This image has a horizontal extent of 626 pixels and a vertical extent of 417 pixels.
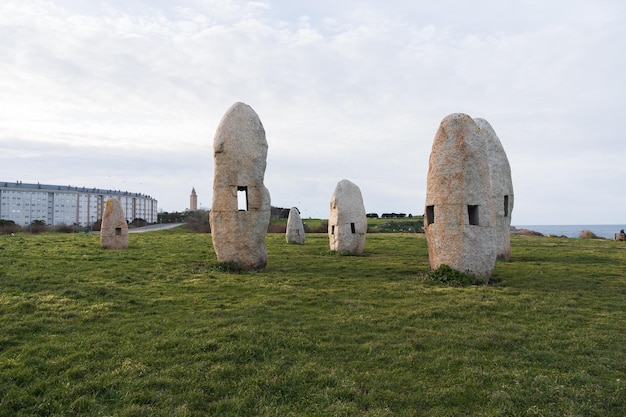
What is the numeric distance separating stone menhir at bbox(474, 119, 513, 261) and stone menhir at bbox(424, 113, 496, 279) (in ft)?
16.6

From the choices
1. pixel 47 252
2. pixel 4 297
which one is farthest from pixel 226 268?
pixel 47 252

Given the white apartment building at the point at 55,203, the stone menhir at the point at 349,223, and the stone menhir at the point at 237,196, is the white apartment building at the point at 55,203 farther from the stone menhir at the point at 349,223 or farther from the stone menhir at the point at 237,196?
the stone menhir at the point at 237,196

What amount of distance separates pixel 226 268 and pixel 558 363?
10086 millimetres

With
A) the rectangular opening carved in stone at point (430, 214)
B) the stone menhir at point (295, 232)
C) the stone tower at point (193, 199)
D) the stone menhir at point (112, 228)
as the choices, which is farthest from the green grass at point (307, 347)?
the stone tower at point (193, 199)

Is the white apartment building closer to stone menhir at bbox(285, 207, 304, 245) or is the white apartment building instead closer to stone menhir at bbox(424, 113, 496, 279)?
stone menhir at bbox(285, 207, 304, 245)

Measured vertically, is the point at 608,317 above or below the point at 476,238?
below

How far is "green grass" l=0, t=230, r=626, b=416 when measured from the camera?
16.2 feet

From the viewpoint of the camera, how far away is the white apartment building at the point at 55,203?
69750mm

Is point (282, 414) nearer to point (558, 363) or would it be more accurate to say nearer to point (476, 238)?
point (558, 363)

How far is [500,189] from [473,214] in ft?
18.2

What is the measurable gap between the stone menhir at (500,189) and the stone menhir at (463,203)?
505cm

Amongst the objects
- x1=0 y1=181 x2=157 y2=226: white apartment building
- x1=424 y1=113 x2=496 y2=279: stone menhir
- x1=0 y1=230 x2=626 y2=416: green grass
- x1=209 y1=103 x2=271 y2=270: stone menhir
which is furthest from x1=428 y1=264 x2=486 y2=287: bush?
x1=0 y1=181 x2=157 y2=226: white apartment building

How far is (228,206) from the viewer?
45.7 feet

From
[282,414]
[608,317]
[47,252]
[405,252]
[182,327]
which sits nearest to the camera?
[282,414]
